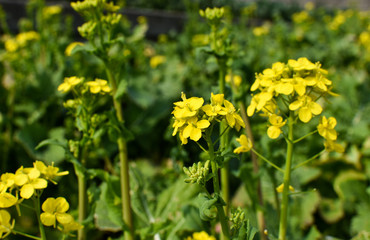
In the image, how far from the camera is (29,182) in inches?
41.3

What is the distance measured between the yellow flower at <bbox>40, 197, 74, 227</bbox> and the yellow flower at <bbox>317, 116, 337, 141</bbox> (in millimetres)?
780

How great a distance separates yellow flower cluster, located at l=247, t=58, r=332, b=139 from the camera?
107cm

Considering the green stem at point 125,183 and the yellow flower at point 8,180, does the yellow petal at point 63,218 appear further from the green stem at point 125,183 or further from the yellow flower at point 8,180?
the green stem at point 125,183

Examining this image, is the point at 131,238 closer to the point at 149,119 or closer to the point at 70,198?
the point at 70,198

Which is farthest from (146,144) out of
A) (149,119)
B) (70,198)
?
(70,198)

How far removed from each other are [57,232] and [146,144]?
116cm

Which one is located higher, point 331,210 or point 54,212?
point 54,212

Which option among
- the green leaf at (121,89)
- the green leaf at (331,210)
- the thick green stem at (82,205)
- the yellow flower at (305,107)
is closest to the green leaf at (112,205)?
the thick green stem at (82,205)

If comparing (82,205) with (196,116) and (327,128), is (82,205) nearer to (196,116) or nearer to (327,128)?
(196,116)

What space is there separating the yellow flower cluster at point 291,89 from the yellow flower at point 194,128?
0.77 feet

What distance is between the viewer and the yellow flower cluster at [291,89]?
1.07 meters

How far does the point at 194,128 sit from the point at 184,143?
0.06 meters

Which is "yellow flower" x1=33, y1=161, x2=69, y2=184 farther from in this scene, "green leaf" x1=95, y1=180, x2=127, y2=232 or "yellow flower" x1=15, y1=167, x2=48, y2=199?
"green leaf" x1=95, y1=180, x2=127, y2=232

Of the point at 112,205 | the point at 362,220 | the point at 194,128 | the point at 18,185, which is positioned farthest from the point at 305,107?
the point at 362,220
